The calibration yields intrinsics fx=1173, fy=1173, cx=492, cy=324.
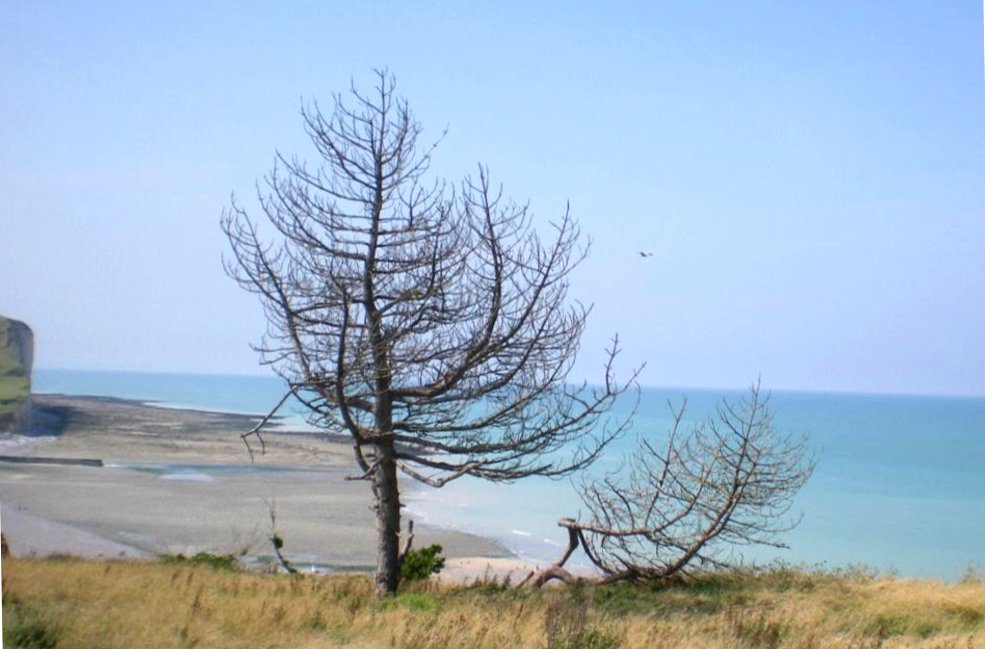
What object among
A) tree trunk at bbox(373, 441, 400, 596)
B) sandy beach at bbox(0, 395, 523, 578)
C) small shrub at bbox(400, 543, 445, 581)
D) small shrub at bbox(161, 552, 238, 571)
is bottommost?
sandy beach at bbox(0, 395, 523, 578)

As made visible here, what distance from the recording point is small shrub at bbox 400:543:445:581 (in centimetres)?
1575

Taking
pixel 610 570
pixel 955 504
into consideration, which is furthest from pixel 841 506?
pixel 610 570

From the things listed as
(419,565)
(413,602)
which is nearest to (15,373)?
(419,565)

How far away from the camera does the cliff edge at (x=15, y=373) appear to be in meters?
28.6

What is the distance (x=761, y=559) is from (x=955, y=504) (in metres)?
17.3

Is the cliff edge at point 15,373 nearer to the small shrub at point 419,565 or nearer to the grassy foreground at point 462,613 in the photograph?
the small shrub at point 419,565

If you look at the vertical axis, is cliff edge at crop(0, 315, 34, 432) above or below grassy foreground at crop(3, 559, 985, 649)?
above

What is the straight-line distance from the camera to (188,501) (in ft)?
102

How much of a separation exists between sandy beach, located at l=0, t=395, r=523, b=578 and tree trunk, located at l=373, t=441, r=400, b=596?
6.66 meters

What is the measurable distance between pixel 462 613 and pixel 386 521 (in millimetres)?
2614

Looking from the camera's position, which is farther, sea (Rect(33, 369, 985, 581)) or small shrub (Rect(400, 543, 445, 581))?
sea (Rect(33, 369, 985, 581))

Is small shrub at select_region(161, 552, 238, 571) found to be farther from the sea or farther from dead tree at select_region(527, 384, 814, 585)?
dead tree at select_region(527, 384, 814, 585)

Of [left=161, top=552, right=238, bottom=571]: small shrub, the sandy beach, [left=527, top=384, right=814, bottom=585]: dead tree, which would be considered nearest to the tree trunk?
[left=527, top=384, right=814, bottom=585]: dead tree

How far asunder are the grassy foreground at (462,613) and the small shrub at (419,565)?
29.8 inches
